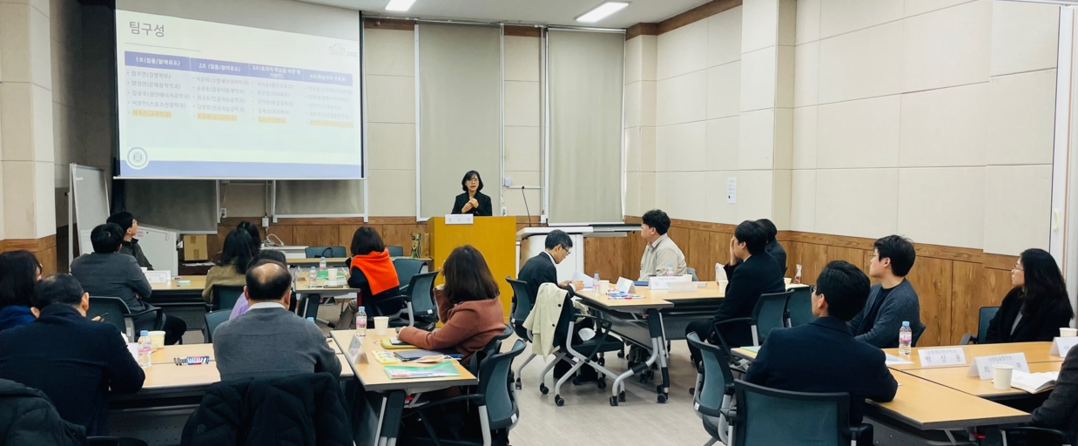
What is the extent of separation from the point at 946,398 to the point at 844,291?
2.19 ft

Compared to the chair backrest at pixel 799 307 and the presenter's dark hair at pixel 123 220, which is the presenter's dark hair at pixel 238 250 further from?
the chair backrest at pixel 799 307

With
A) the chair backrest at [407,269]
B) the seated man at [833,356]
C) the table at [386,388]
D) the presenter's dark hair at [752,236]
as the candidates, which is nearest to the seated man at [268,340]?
the table at [386,388]

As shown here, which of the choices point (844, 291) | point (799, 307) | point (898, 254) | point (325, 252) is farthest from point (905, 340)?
point (325, 252)

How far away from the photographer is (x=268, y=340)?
3.00 m

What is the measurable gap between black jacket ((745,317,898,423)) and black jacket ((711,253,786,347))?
2184mm

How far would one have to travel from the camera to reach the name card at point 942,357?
3.70 meters

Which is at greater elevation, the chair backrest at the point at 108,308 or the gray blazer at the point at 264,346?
the gray blazer at the point at 264,346

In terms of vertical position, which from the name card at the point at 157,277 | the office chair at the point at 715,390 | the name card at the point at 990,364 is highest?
the name card at the point at 157,277

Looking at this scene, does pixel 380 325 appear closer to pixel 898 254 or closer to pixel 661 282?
Result: pixel 661 282

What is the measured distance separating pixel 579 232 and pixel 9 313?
7.05 metres

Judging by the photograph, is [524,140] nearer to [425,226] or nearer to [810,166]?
[425,226]

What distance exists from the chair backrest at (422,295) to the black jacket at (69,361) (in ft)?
11.9

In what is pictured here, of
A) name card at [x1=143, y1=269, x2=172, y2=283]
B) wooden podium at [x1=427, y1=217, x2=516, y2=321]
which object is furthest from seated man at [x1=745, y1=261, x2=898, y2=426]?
wooden podium at [x1=427, y1=217, x2=516, y2=321]

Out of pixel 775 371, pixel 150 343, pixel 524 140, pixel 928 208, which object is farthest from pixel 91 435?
pixel 524 140
